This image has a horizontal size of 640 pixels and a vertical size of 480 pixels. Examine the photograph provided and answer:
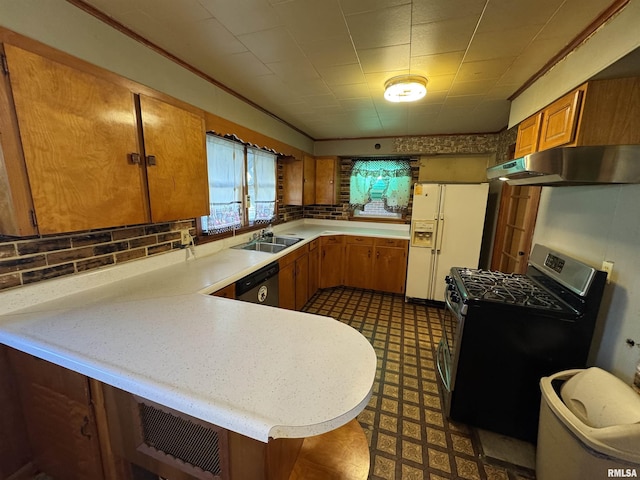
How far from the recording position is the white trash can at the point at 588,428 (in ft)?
2.90

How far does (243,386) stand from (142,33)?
1.99m

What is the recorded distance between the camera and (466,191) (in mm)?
3088

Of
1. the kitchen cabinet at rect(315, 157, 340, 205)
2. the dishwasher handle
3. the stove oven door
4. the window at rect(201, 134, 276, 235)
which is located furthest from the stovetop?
the kitchen cabinet at rect(315, 157, 340, 205)

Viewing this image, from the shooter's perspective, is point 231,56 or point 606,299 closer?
point 606,299

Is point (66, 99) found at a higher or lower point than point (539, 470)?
higher

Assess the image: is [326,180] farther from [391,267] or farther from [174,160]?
[174,160]

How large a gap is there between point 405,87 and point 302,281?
222 cm

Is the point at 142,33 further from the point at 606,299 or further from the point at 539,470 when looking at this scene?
the point at 539,470

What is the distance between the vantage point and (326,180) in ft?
13.7

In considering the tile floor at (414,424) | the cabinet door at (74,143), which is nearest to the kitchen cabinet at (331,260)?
the tile floor at (414,424)

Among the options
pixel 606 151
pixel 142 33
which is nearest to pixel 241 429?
pixel 606 151

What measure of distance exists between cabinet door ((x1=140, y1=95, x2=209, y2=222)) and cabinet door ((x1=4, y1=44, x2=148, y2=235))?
0.09 m

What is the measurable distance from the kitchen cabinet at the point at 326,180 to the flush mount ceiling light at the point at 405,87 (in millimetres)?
2004

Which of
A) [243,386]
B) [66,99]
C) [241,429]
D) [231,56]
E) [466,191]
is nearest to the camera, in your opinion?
[241,429]
